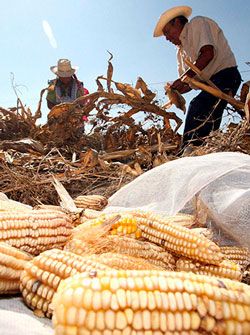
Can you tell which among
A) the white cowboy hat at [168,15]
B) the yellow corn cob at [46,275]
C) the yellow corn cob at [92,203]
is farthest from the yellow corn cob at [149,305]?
the white cowboy hat at [168,15]

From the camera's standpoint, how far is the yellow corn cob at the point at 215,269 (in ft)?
6.49

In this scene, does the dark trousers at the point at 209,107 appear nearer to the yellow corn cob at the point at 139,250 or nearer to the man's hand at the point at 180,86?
the man's hand at the point at 180,86

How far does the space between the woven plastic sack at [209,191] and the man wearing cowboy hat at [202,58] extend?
10.6 ft

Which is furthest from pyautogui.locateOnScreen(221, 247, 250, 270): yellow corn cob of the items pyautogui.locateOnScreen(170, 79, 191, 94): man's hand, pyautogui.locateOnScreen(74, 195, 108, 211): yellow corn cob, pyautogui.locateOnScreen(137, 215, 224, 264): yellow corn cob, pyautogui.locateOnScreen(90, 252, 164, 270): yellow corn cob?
pyautogui.locateOnScreen(170, 79, 191, 94): man's hand

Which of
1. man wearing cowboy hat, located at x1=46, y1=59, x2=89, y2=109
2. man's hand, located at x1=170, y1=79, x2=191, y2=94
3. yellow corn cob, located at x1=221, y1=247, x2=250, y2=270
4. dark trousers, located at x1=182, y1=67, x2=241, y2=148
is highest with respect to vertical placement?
man wearing cowboy hat, located at x1=46, y1=59, x2=89, y2=109

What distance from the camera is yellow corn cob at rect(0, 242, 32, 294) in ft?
4.96

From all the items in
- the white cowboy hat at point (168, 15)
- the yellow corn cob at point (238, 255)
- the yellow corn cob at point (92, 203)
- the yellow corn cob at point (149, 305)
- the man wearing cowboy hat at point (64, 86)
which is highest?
the white cowboy hat at point (168, 15)

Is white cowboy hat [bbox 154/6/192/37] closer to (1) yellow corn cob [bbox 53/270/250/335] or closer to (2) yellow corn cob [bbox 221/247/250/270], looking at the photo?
(2) yellow corn cob [bbox 221/247/250/270]

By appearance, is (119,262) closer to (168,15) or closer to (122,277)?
(122,277)

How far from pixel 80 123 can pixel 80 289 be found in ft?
19.8

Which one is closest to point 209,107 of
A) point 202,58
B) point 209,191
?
point 202,58

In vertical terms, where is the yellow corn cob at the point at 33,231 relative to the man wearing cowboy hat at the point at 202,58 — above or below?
below

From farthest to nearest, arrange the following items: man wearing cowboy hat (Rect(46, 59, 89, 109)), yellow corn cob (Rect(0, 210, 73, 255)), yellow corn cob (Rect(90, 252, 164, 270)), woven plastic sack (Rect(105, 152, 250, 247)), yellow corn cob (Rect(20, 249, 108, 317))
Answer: man wearing cowboy hat (Rect(46, 59, 89, 109))
woven plastic sack (Rect(105, 152, 250, 247))
yellow corn cob (Rect(0, 210, 73, 255))
yellow corn cob (Rect(90, 252, 164, 270))
yellow corn cob (Rect(20, 249, 108, 317))

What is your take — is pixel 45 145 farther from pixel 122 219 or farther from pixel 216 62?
pixel 122 219
